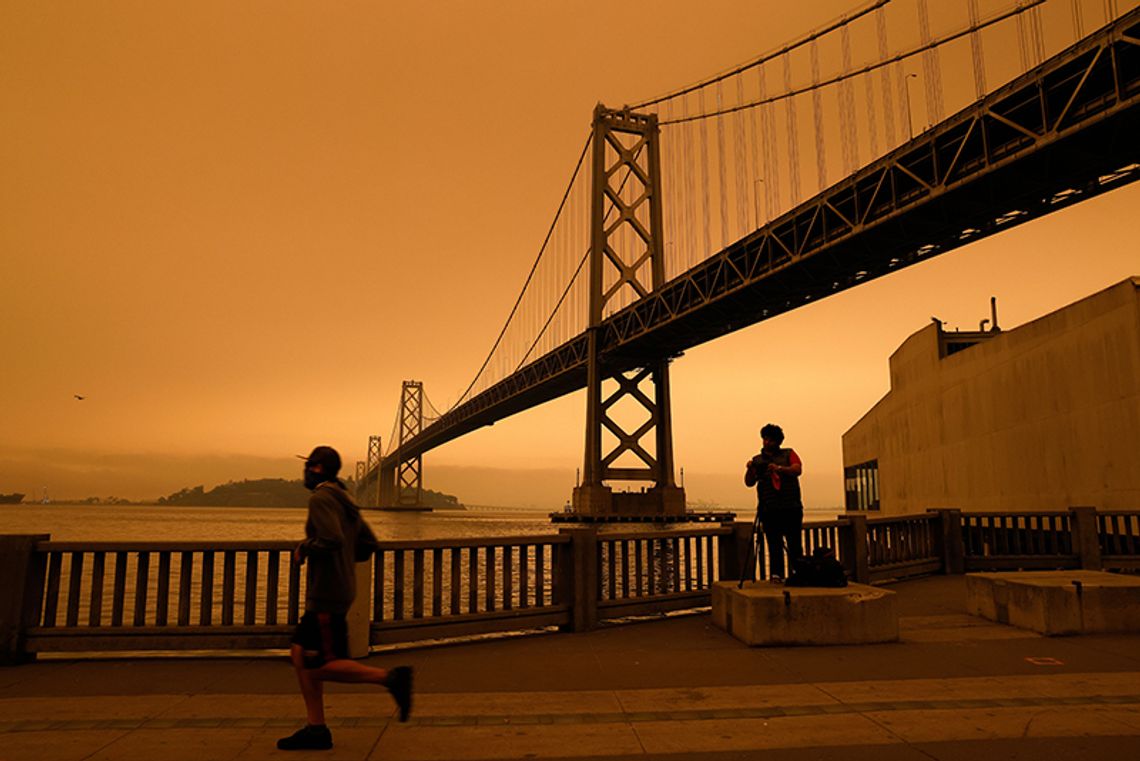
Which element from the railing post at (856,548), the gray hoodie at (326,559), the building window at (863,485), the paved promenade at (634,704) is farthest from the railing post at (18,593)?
the building window at (863,485)

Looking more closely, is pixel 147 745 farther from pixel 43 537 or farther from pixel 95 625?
pixel 43 537

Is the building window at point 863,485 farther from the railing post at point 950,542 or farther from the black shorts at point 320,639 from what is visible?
the black shorts at point 320,639

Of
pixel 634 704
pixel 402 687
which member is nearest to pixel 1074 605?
pixel 634 704

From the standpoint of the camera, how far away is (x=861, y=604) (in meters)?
7.13

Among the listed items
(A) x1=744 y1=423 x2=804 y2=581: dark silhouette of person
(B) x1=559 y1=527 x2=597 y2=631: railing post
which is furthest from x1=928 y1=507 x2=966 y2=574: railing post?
(B) x1=559 y1=527 x2=597 y2=631: railing post

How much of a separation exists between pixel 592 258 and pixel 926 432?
30521 mm

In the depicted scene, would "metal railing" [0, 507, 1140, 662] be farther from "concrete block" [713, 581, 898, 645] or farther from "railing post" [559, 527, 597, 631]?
"concrete block" [713, 581, 898, 645]

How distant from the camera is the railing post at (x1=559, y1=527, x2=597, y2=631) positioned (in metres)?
8.02

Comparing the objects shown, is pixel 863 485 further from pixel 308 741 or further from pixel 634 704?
pixel 308 741

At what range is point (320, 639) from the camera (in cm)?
444

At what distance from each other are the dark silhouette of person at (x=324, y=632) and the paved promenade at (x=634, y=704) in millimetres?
194

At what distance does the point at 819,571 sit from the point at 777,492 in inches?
33.9

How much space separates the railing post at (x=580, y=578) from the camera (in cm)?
802

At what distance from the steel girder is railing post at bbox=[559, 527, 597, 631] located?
2050 cm
